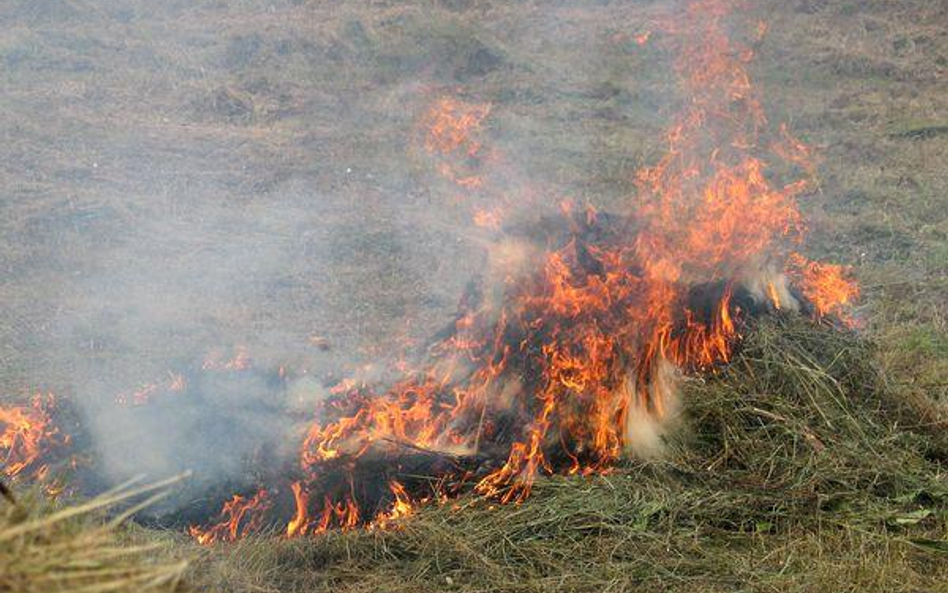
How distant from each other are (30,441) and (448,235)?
16.1 ft

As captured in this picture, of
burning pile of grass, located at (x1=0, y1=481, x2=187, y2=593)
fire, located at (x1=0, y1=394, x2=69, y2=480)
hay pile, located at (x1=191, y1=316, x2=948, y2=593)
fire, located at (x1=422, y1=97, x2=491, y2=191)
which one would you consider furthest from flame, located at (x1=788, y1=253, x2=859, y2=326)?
burning pile of grass, located at (x1=0, y1=481, x2=187, y2=593)

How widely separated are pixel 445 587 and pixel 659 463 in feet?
4.51

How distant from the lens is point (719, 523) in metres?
4.37

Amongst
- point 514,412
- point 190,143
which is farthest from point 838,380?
point 190,143

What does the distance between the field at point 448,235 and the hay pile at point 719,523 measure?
15mm

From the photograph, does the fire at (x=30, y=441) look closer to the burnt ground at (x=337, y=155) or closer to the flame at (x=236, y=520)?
the flame at (x=236, y=520)

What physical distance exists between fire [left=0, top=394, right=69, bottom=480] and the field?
0.36 meters

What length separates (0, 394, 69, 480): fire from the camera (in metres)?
5.21

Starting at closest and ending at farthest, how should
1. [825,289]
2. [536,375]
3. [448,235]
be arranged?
[536,375], [825,289], [448,235]

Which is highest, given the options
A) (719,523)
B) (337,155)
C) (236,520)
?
(337,155)

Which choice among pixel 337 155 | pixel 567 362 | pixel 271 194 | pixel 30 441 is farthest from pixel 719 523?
pixel 337 155

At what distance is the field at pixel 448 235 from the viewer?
424cm

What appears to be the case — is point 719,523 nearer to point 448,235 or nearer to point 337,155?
point 448,235

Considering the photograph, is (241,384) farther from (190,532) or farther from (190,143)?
(190,143)
